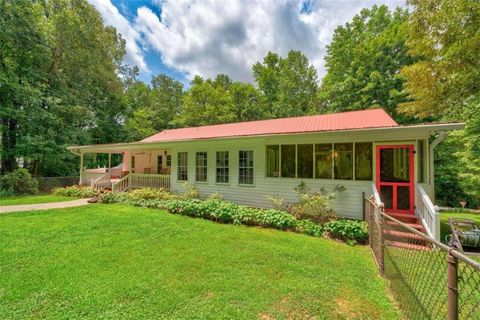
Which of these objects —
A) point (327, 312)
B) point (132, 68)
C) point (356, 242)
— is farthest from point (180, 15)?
point (132, 68)

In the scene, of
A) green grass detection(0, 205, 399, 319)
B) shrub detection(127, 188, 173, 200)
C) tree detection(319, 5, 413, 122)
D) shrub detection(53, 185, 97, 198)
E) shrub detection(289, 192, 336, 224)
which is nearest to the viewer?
green grass detection(0, 205, 399, 319)

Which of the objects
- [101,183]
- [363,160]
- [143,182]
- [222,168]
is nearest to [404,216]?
[363,160]

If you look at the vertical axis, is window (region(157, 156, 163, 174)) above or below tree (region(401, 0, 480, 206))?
below

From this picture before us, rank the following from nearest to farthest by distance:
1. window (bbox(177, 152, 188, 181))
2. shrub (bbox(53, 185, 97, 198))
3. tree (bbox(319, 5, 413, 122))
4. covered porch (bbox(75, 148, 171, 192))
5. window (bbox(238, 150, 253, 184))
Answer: window (bbox(238, 150, 253, 184)) < window (bbox(177, 152, 188, 181)) < shrub (bbox(53, 185, 97, 198)) < covered porch (bbox(75, 148, 171, 192)) < tree (bbox(319, 5, 413, 122))

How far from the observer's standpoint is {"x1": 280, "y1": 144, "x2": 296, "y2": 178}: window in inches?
354

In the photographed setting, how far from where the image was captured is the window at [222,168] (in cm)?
1082

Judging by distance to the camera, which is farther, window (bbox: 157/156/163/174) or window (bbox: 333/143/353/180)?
window (bbox: 157/156/163/174)

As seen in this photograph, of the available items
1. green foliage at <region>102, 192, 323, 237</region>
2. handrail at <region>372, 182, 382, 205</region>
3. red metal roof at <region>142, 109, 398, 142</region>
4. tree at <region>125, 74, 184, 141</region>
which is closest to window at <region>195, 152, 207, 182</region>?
red metal roof at <region>142, 109, 398, 142</region>

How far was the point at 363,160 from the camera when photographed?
7758 mm

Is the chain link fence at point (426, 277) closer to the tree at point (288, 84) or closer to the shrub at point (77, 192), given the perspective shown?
the shrub at point (77, 192)

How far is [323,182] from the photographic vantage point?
8.33 m

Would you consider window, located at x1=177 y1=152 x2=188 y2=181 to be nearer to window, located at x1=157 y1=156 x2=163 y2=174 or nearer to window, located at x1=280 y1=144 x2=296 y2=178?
window, located at x1=157 y1=156 x2=163 y2=174

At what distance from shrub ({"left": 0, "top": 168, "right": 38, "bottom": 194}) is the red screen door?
1840 centimetres

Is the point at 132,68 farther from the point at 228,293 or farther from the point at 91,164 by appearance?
the point at 228,293
